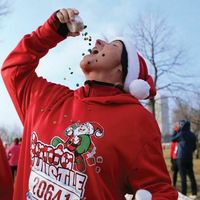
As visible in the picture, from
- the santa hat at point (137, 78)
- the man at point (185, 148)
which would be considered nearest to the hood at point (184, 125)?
the man at point (185, 148)

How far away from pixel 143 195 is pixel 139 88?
63 centimetres

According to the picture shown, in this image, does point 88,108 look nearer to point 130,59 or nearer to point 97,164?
point 97,164

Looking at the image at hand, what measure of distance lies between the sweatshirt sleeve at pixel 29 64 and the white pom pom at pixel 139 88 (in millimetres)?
434

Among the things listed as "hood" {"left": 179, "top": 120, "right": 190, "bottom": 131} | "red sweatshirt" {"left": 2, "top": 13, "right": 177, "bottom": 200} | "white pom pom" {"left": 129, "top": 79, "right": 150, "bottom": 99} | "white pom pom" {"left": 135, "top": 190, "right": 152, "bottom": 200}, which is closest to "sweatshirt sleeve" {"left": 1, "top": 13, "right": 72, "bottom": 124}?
"red sweatshirt" {"left": 2, "top": 13, "right": 177, "bottom": 200}

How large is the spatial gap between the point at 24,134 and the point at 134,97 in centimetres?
64

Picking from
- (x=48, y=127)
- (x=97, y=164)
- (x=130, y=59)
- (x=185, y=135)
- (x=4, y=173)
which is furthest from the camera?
(x=185, y=135)

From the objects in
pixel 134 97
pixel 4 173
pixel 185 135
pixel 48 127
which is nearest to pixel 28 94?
pixel 48 127

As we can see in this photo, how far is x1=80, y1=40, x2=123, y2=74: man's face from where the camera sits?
2.24 metres

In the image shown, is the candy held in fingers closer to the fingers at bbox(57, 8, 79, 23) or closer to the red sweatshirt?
the fingers at bbox(57, 8, 79, 23)

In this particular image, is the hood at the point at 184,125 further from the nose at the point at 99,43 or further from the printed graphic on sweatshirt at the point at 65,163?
the printed graphic on sweatshirt at the point at 65,163

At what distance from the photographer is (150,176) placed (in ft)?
6.60

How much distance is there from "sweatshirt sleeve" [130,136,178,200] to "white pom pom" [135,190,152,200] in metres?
0.05

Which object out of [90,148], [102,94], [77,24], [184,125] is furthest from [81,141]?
[184,125]

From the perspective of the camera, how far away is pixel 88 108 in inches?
83.9
